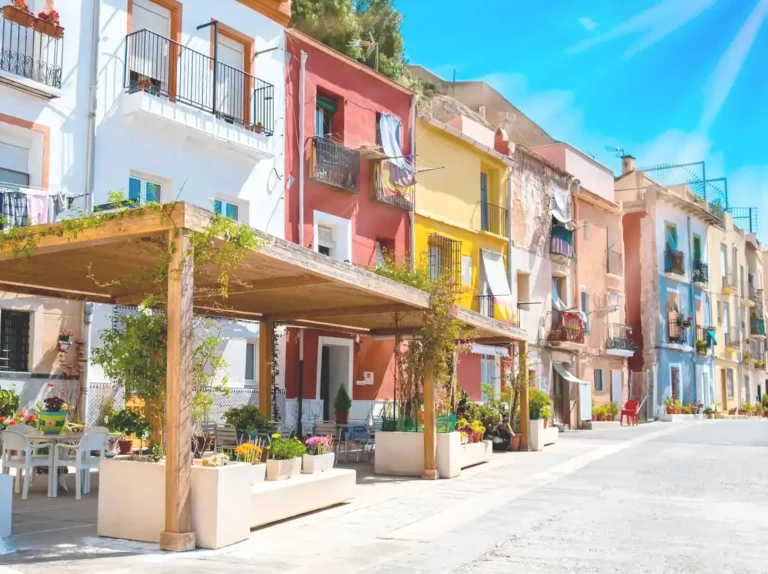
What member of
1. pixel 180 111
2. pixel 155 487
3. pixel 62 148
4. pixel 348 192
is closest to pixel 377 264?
pixel 348 192

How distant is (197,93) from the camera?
16766 mm

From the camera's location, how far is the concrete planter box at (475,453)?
50.8ft

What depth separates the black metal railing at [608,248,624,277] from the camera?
3584 centimetres

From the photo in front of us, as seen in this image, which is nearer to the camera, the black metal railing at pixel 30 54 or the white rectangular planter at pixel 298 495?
the white rectangular planter at pixel 298 495

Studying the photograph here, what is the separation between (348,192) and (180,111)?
5647mm

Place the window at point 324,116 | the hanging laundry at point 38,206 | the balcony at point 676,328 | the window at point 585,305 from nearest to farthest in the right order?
the hanging laundry at point 38,206, the window at point 324,116, the window at point 585,305, the balcony at point 676,328

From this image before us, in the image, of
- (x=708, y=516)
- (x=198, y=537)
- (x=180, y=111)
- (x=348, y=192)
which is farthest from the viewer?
(x=348, y=192)

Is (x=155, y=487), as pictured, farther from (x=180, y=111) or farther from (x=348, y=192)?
(x=348, y=192)

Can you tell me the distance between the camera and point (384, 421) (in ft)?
47.7

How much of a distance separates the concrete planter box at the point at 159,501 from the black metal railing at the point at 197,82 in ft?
Result: 30.3

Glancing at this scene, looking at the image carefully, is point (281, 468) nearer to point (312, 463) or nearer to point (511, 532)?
point (312, 463)

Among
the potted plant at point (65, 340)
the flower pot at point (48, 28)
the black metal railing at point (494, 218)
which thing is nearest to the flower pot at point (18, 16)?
the flower pot at point (48, 28)

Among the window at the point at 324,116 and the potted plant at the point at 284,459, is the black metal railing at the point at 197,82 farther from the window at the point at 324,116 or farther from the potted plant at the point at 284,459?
the potted plant at the point at 284,459

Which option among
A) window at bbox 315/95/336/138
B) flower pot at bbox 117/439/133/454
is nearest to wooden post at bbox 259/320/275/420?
flower pot at bbox 117/439/133/454
